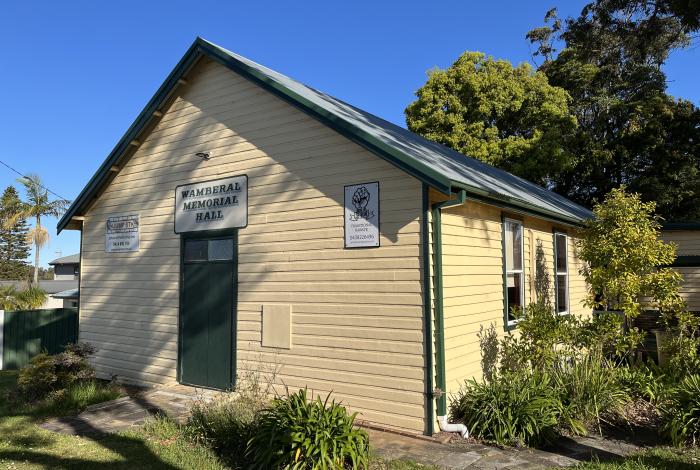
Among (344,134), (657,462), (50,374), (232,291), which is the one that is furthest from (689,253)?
(50,374)

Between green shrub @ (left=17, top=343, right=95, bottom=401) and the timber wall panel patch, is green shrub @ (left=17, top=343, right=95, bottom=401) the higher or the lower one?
the lower one

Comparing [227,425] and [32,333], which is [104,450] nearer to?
[227,425]

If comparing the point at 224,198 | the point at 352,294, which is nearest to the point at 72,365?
the point at 224,198

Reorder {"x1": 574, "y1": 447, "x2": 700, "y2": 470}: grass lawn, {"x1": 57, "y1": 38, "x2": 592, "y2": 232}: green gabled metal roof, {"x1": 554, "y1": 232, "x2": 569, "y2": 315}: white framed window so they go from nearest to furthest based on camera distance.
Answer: {"x1": 574, "y1": 447, "x2": 700, "y2": 470}: grass lawn
{"x1": 57, "y1": 38, "x2": 592, "y2": 232}: green gabled metal roof
{"x1": 554, "y1": 232, "x2": 569, "y2": 315}: white framed window

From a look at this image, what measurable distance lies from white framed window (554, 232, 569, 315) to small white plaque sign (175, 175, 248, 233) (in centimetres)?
667

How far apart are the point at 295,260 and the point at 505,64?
73.2 ft

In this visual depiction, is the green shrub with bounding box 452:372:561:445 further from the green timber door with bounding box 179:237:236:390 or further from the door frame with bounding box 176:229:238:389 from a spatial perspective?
the green timber door with bounding box 179:237:236:390

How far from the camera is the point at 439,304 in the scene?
685 cm

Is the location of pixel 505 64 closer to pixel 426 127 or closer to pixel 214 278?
pixel 426 127

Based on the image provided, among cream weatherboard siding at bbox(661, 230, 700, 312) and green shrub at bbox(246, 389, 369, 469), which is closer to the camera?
green shrub at bbox(246, 389, 369, 469)

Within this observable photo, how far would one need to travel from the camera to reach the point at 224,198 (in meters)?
9.32

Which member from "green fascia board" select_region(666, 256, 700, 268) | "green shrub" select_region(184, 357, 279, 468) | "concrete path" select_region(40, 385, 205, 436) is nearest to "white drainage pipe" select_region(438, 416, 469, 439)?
"green shrub" select_region(184, 357, 279, 468)

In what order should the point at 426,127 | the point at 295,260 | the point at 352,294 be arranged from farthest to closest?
the point at 426,127
the point at 295,260
the point at 352,294

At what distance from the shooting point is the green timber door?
9.10 m
